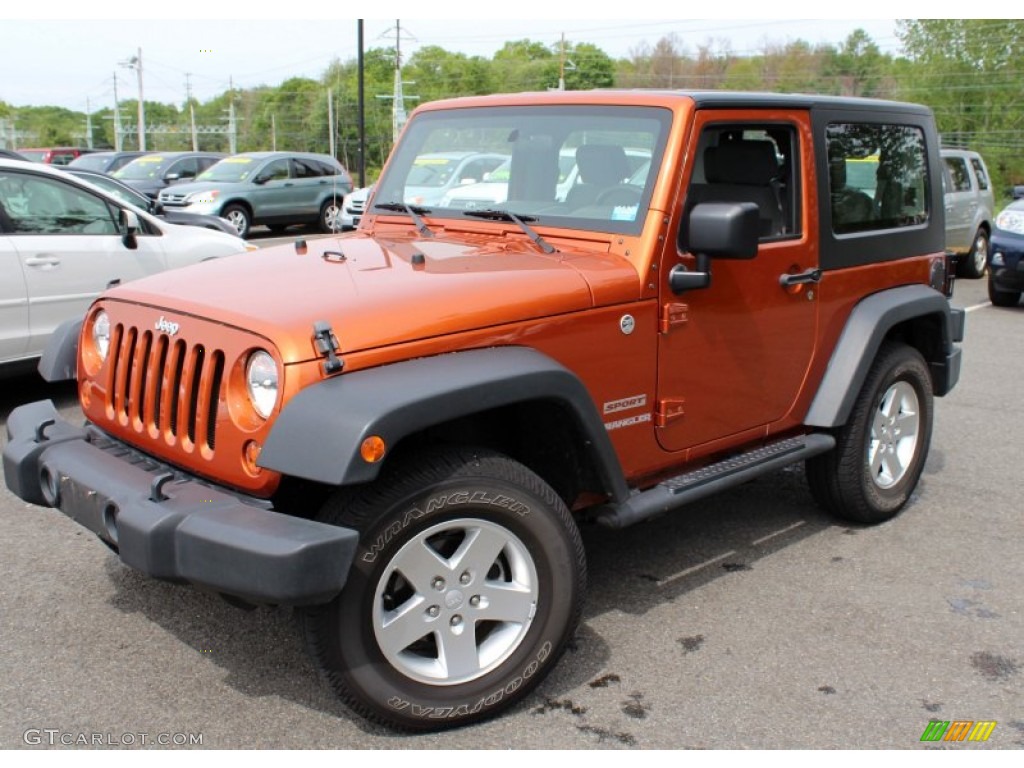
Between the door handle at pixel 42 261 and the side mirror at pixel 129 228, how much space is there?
1.80 ft

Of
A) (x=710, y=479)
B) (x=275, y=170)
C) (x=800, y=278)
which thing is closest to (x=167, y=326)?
(x=710, y=479)

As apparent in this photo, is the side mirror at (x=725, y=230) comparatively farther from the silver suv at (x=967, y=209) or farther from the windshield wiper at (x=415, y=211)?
the silver suv at (x=967, y=209)

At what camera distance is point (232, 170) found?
20.2m

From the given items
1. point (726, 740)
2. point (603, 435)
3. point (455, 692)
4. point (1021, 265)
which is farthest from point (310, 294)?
point (1021, 265)

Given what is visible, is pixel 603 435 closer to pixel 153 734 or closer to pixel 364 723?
pixel 364 723

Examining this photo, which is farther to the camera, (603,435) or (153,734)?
(603,435)

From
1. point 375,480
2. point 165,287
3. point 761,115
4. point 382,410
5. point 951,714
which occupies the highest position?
point 761,115

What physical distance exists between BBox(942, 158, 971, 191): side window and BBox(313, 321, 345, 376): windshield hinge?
1359 cm

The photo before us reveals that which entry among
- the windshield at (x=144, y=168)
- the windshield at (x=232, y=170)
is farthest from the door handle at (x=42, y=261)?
the windshield at (x=144, y=168)

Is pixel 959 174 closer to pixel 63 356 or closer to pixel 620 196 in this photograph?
pixel 620 196

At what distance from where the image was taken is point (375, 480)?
2.99 m

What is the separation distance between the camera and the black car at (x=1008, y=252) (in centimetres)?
1195

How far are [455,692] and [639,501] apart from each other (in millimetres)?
973
